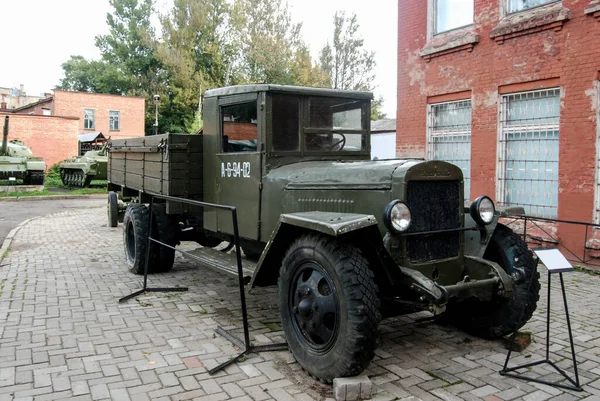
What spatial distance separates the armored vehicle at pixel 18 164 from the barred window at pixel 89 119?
15.8 m

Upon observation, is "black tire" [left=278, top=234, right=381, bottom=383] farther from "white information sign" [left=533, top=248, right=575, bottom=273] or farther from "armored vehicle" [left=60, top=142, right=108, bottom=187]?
"armored vehicle" [left=60, top=142, right=108, bottom=187]

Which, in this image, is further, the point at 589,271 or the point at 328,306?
the point at 589,271

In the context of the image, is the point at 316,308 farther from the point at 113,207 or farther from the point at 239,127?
the point at 113,207

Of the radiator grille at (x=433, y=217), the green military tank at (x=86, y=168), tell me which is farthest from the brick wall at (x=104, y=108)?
the radiator grille at (x=433, y=217)

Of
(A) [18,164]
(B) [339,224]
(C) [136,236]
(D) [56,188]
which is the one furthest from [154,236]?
(D) [56,188]

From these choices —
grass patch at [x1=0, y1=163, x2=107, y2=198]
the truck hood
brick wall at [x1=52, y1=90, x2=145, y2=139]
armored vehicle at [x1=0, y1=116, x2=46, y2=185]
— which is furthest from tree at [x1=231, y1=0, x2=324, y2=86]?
the truck hood

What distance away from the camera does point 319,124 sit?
17.2 feet

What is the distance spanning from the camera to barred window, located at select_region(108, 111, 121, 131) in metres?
41.2

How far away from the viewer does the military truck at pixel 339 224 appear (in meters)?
3.57

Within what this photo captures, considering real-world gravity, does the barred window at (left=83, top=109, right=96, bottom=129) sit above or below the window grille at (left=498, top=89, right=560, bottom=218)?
above

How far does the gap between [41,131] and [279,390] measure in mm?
33755

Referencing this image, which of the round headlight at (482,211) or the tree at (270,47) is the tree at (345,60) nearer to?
the tree at (270,47)

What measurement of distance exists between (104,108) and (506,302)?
135 ft

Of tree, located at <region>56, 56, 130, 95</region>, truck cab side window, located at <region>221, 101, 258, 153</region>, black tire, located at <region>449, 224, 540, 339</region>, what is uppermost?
tree, located at <region>56, 56, 130, 95</region>
